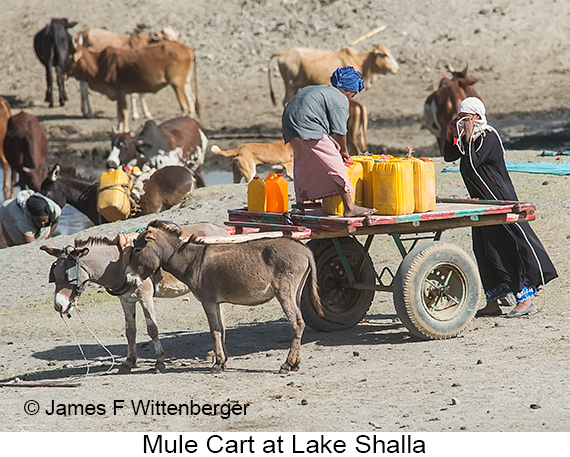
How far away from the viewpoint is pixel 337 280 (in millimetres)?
8547

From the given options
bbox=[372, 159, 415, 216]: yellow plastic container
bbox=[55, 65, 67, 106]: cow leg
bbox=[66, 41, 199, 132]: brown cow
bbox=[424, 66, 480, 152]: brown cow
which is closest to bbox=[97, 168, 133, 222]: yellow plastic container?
bbox=[372, 159, 415, 216]: yellow plastic container

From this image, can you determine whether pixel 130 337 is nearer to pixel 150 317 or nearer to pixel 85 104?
pixel 150 317

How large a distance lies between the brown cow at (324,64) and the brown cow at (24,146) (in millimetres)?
7378

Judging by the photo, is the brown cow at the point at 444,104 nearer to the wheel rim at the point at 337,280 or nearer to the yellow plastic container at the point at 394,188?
the wheel rim at the point at 337,280

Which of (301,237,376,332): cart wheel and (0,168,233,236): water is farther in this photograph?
(0,168,233,236): water

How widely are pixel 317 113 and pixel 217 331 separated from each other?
5.50ft

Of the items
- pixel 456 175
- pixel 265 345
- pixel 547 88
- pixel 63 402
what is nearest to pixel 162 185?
pixel 456 175

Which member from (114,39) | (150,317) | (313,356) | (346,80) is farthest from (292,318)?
(114,39)

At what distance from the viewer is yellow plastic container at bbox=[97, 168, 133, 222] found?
13.8 meters

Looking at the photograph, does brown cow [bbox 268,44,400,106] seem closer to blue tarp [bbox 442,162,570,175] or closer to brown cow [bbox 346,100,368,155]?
brown cow [bbox 346,100,368,155]

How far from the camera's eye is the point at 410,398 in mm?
6574

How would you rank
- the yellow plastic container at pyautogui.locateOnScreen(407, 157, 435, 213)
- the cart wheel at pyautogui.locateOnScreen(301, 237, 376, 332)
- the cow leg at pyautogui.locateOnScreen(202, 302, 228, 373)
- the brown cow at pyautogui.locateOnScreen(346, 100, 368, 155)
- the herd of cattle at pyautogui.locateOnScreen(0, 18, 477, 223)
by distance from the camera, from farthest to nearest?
the brown cow at pyautogui.locateOnScreen(346, 100, 368, 155) < the herd of cattle at pyautogui.locateOnScreen(0, 18, 477, 223) < the cart wheel at pyautogui.locateOnScreen(301, 237, 376, 332) < the yellow plastic container at pyautogui.locateOnScreen(407, 157, 435, 213) < the cow leg at pyautogui.locateOnScreen(202, 302, 228, 373)

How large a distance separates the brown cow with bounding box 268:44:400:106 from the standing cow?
6.01m

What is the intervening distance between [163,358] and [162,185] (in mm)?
7198
